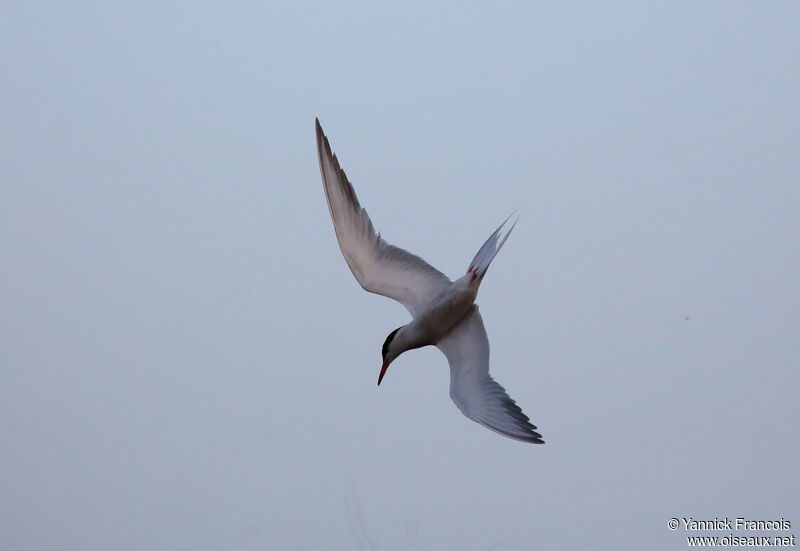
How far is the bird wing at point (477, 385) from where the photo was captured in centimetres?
326

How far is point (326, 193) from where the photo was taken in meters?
3.46

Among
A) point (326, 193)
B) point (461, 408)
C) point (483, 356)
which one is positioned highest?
point (326, 193)

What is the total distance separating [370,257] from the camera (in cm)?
359

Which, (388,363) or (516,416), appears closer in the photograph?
(516,416)

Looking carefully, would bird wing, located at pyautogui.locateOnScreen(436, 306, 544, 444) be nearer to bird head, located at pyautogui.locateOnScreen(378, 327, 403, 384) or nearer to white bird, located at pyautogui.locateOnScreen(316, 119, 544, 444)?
white bird, located at pyautogui.locateOnScreen(316, 119, 544, 444)

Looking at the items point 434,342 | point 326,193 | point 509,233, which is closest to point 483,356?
point 434,342

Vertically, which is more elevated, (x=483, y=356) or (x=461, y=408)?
(x=483, y=356)

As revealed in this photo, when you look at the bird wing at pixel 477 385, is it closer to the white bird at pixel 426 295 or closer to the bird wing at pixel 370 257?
Answer: the white bird at pixel 426 295

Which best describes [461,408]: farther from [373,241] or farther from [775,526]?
[775,526]

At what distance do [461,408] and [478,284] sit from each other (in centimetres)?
43

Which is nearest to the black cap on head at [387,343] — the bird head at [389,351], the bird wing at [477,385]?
the bird head at [389,351]

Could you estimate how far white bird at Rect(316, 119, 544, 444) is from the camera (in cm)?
340

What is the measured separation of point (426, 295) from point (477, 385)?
384 millimetres

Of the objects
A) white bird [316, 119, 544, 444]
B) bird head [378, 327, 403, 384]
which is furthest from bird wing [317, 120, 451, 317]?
bird head [378, 327, 403, 384]
